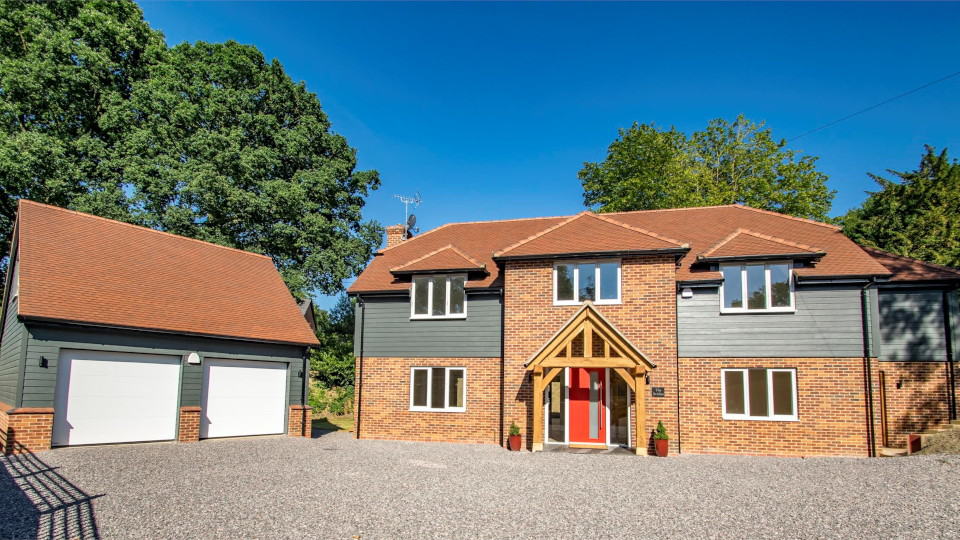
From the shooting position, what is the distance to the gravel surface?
765 centimetres

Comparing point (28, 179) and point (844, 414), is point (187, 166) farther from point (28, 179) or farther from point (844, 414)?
point (844, 414)

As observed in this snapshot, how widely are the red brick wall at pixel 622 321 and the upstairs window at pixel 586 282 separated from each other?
17cm

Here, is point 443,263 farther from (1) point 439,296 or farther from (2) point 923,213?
(2) point 923,213

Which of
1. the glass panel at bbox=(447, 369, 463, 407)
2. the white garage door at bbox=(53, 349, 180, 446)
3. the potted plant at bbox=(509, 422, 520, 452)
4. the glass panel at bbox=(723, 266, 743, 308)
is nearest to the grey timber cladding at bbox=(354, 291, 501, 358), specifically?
the glass panel at bbox=(447, 369, 463, 407)

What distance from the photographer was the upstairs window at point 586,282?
16.4 m

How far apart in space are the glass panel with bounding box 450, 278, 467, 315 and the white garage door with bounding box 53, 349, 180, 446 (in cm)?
788

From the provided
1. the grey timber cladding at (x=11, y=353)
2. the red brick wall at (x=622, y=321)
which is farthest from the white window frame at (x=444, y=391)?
the grey timber cladding at (x=11, y=353)

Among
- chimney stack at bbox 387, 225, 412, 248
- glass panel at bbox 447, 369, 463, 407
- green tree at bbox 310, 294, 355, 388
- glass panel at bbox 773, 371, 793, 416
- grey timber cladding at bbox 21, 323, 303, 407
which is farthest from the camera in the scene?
green tree at bbox 310, 294, 355, 388

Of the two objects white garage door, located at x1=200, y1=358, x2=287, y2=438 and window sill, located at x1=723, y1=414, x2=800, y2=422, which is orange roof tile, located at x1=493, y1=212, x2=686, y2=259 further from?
white garage door, located at x1=200, y1=358, x2=287, y2=438

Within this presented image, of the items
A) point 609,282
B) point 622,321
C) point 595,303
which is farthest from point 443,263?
point 622,321

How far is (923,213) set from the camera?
2688 cm

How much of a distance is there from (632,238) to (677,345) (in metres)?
3.12

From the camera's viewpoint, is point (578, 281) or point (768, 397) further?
point (578, 281)

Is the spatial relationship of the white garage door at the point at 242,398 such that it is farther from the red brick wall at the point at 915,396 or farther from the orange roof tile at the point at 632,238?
the red brick wall at the point at 915,396
